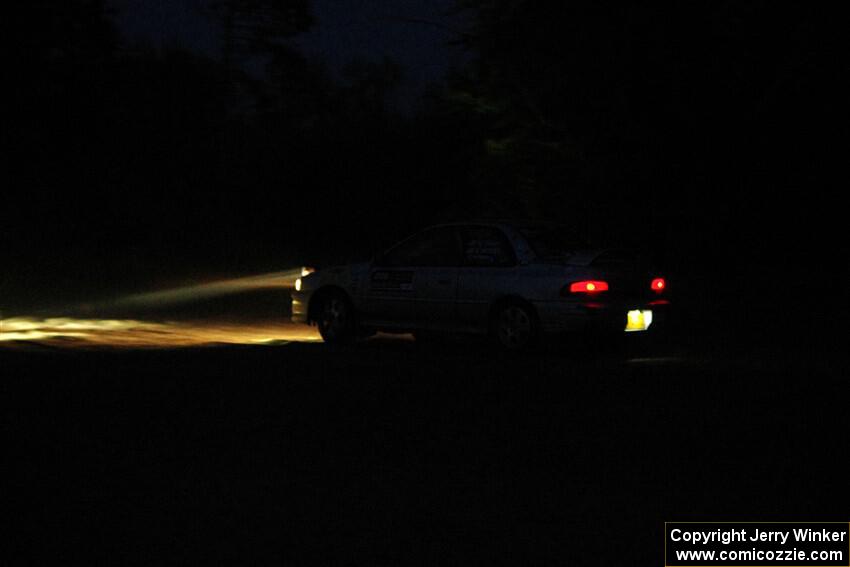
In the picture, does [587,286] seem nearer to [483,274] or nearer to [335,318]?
[483,274]

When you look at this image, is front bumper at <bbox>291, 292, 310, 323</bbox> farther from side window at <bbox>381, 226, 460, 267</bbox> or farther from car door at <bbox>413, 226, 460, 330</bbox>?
car door at <bbox>413, 226, 460, 330</bbox>

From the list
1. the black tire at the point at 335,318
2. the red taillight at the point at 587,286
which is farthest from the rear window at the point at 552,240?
the black tire at the point at 335,318

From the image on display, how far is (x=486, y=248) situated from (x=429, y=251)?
3.04 ft

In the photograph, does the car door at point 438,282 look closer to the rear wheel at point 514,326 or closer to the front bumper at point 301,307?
the rear wheel at point 514,326

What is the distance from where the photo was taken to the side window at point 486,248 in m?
12.6

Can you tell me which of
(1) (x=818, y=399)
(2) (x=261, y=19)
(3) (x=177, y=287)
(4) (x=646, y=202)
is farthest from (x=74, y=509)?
(2) (x=261, y=19)

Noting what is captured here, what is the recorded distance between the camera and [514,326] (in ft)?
40.6

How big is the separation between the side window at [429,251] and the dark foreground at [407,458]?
202 cm

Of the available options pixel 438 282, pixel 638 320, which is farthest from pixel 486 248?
pixel 638 320

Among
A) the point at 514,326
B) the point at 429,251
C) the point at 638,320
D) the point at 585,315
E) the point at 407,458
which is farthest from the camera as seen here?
the point at 429,251

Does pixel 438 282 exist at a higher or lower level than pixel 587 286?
higher

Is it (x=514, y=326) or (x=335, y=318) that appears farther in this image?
(x=335, y=318)

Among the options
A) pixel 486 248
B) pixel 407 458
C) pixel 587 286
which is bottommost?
pixel 407 458

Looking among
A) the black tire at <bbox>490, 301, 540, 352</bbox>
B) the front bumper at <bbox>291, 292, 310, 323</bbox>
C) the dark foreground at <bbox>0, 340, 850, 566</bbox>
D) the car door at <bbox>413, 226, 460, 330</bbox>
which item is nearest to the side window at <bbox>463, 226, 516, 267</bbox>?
the car door at <bbox>413, 226, 460, 330</bbox>
